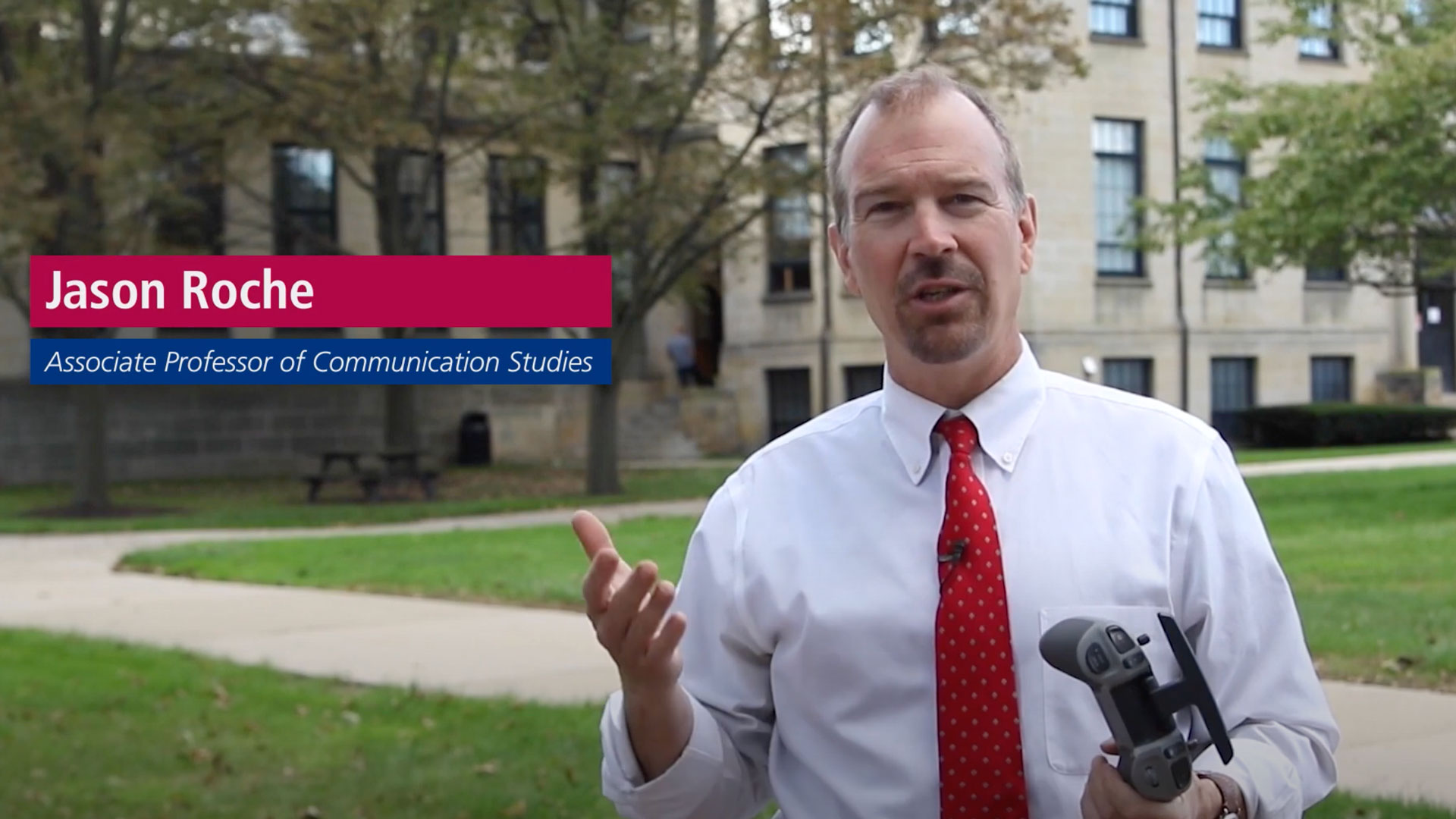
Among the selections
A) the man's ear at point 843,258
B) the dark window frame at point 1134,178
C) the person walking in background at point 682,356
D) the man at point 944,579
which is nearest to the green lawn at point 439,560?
the man's ear at point 843,258

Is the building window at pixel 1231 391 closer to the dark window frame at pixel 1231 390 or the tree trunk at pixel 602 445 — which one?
the dark window frame at pixel 1231 390

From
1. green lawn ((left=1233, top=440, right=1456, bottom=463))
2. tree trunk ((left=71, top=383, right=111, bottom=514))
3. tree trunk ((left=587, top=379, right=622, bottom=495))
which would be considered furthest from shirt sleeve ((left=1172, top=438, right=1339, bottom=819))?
green lawn ((left=1233, top=440, right=1456, bottom=463))

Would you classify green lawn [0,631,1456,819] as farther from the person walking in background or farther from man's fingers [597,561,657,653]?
the person walking in background

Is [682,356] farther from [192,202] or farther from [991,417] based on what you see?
[991,417]

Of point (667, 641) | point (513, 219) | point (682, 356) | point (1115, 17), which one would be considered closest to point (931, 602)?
point (667, 641)

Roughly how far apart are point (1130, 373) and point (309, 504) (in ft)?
53.8

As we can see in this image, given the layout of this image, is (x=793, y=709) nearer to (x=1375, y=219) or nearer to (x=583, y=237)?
(x=1375, y=219)

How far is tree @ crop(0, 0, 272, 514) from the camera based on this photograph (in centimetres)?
2212

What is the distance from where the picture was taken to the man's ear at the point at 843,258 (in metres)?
2.92

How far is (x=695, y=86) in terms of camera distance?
23.0m

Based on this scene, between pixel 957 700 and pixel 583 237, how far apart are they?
A: 72.0ft

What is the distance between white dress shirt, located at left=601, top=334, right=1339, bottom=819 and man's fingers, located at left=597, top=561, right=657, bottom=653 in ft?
0.82

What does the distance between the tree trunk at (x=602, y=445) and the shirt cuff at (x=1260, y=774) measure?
22144 millimetres

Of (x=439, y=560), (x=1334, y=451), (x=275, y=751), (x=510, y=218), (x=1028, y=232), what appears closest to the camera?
(x=1028, y=232)
